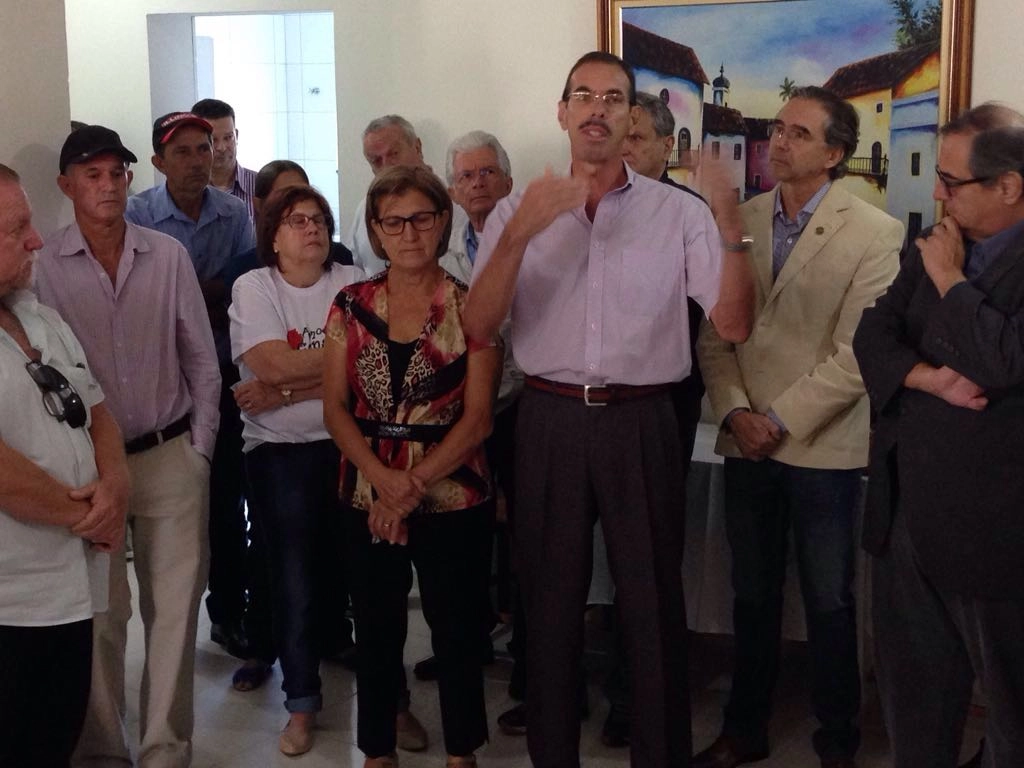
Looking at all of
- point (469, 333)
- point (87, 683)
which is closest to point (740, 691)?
point (469, 333)

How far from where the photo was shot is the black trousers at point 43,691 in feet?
7.53

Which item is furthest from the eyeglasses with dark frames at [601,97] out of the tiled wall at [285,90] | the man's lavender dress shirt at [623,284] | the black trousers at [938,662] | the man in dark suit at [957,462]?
the tiled wall at [285,90]

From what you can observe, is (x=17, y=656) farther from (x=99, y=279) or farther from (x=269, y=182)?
(x=269, y=182)

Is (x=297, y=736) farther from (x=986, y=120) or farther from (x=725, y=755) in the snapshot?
(x=986, y=120)

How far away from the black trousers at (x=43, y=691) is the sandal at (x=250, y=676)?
50.7 inches

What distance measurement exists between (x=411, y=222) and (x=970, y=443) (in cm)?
140

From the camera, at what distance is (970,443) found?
2.32 m

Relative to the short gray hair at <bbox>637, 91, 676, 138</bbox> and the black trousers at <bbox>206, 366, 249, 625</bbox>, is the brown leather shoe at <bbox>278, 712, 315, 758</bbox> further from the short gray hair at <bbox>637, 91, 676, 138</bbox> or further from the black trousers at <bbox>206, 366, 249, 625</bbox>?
the short gray hair at <bbox>637, 91, 676, 138</bbox>

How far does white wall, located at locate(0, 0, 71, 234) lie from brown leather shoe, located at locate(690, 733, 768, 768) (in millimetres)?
2303

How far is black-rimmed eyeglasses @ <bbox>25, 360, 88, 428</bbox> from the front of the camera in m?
2.38

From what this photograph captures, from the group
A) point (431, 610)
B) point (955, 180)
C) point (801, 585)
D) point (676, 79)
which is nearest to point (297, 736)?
point (431, 610)

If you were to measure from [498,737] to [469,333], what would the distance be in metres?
1.27

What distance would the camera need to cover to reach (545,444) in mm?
2873

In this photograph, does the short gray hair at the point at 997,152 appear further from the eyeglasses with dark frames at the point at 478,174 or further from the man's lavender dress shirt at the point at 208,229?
the man's lavender dress shirt at the point at 208,229
